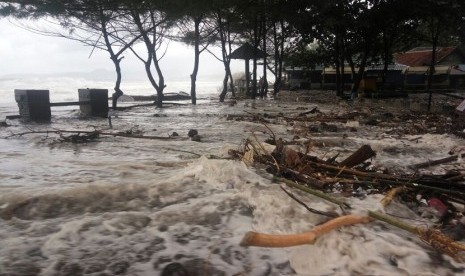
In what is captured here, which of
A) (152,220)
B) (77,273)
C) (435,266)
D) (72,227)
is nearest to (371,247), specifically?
(435,266)

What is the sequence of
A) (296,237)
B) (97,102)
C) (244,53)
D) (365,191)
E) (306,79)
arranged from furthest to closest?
(306,79) < (244,53) < (97,102) < (365,191) < (296,237)

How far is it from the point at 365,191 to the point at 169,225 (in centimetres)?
169

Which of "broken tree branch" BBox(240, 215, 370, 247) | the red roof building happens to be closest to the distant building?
the red roof building

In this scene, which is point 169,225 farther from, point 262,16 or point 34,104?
point 262,16

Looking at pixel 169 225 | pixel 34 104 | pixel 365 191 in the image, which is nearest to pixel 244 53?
pixel 34 104

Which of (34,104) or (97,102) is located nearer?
(34,104)

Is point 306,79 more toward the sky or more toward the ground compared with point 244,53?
more toward the ground

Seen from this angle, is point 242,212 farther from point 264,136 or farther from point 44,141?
point 44,141

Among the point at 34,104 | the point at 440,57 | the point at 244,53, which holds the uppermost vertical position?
the point at 440,57

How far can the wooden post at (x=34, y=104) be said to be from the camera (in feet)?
31.6

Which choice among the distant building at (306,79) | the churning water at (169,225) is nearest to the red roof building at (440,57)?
the distant building at (306,79)

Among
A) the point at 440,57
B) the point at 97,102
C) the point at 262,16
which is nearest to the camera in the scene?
the point at 97,102

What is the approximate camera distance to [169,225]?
2656mm

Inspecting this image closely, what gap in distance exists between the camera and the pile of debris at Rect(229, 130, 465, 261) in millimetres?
2219
